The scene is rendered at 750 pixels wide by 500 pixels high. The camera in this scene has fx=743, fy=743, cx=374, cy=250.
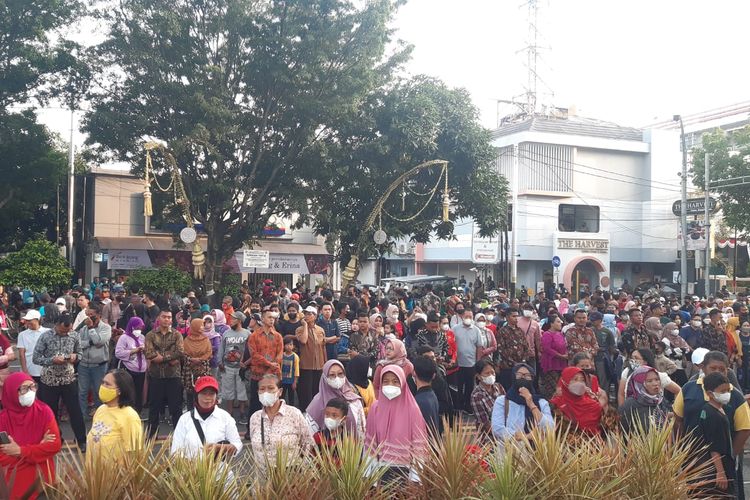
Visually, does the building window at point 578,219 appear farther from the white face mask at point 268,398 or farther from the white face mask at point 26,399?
the white face mask at point 26,399

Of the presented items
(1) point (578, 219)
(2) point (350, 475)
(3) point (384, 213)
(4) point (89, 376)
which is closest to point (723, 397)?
(2) point (350, 475)

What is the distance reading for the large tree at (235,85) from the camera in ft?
67.3

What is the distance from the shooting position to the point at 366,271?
51.0 m

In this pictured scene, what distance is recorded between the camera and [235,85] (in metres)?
21.8

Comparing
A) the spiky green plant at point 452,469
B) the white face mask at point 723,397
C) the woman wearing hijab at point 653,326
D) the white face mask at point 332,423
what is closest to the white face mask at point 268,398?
the white face mask at point 332,423

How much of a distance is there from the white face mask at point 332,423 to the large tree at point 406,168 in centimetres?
1669

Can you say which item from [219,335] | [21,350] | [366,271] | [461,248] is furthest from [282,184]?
[366,271]

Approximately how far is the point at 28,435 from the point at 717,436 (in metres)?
5.25

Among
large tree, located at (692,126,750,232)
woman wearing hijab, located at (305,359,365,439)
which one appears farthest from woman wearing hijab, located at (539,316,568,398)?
large tree, located at (692,126,750,232)

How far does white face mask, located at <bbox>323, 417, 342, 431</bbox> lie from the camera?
5812mm

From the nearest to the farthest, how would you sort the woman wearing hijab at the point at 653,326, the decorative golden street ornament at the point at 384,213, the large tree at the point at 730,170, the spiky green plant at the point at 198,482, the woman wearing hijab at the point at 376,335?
the spiky green plant at the point at 198,482, the woman wearing hijab at the point at 376,335, the woman wearing hijab at the point at 653,326, the decorative golden street ornament at the point at 384,213, the large tree at the point at 730,170

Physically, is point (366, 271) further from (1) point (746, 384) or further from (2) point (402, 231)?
(1) point (746, 384)

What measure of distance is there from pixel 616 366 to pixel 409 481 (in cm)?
783

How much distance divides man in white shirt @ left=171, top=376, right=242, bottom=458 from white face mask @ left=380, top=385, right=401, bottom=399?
1.19m
